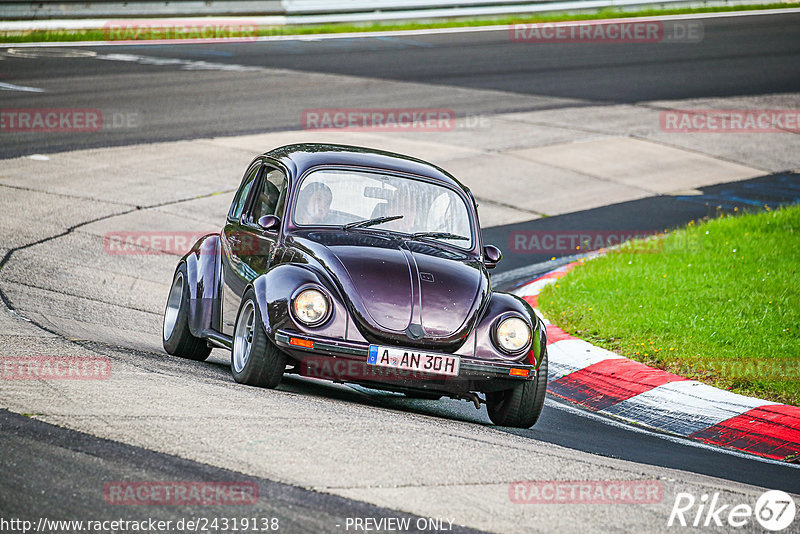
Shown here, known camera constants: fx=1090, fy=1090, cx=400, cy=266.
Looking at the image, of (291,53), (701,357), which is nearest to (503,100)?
(291,53)

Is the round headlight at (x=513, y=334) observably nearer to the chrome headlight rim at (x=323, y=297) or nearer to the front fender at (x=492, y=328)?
the front fender at (x=492, y=328)

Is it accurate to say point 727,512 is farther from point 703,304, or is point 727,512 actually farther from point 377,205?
point 703,304

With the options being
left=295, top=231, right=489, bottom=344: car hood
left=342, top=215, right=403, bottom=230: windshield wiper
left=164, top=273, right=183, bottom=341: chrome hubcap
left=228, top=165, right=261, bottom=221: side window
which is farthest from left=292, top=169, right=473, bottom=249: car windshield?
left=164, top=273, right=183, bottom=341: chrome hubcap

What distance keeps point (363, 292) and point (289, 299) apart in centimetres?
45

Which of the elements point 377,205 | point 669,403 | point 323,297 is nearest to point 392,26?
point 377,205

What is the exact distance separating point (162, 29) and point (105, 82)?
266 inches

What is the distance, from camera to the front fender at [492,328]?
22.3 ft

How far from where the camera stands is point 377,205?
25.4ft

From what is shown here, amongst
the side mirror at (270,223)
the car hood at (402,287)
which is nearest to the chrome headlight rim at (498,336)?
the car hood at (402,287)

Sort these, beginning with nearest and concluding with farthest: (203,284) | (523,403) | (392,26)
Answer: (523,403) → (203,284) → (392,26)

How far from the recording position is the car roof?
786 cm

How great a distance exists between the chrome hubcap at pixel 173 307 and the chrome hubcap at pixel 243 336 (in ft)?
4.38

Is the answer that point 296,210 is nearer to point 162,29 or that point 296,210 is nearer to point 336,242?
point 336,242

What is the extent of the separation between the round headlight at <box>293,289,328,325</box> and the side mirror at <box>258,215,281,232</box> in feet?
3.41
